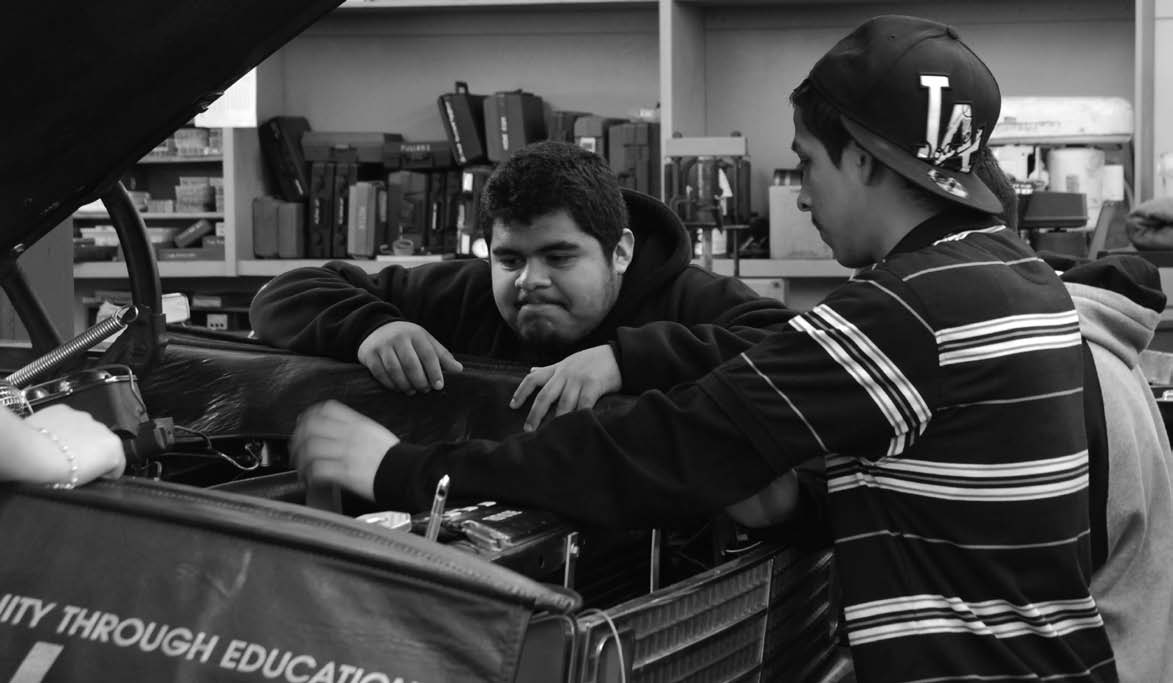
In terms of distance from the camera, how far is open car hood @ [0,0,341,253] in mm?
1008

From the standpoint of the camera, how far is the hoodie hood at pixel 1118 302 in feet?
4.98

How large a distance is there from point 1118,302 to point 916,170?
0.43 metres

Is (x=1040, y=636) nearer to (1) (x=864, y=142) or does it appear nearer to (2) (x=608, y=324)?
(1) (x=864, y=142)

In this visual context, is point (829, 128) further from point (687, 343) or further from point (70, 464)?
point (70, 464)

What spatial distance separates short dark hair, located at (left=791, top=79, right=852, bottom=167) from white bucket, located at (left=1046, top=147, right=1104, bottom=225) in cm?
349

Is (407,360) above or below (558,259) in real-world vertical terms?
below

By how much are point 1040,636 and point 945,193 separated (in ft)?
1.34

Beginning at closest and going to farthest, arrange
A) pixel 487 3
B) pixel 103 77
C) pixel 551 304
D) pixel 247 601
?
pixel 247 601 < pixel 103 77 < pixel 551 304 < pixel 487 3

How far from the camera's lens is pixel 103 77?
3.56ft

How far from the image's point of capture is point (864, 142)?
4.20 feet

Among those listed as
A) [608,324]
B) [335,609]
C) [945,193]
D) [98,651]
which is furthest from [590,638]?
[608,324]

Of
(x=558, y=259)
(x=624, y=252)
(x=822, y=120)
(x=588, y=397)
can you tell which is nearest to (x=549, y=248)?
(x=558, y=259)

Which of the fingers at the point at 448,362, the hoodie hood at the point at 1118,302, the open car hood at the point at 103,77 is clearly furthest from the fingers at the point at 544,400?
the hoodie hood at the point at 1118,302

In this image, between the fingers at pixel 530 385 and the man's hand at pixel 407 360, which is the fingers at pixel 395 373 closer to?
the man's hand at pixel 407 360
